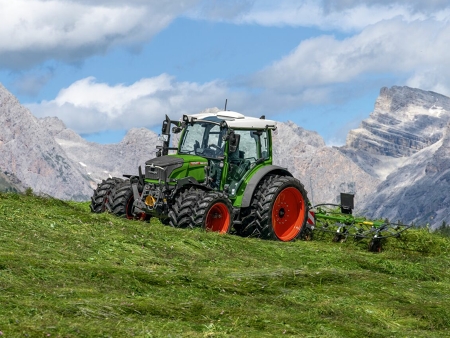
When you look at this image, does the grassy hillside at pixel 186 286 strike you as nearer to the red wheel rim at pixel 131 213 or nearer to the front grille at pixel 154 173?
the front grille at pixel 154 173

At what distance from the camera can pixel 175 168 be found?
1844 cm

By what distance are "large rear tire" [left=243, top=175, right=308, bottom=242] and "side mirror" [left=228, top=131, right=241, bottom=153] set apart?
117 centimetres

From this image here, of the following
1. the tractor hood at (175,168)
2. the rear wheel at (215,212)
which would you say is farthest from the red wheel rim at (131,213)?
the rear wheel at (215,212)

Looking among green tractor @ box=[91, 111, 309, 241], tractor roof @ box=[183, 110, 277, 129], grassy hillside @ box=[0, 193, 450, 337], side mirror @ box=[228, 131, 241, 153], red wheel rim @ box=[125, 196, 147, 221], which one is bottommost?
grassy hillside @ box=[0, 193, 450, 337]

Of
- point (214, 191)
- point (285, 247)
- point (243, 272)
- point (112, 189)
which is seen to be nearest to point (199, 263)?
point (243, 272)

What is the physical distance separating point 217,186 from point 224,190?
19 cm

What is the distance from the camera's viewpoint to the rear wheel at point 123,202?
18.9 meters

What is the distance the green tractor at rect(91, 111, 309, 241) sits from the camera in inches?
704

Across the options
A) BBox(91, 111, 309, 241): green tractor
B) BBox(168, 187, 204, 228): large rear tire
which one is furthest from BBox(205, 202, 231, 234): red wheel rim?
BBox(168, 187, 204, 228): large rear tire

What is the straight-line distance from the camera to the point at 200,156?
19266 millimetres

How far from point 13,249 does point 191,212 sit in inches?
237

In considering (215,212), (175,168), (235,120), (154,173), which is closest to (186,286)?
(215,212)

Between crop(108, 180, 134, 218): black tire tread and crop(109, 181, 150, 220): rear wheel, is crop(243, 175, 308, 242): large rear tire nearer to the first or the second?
crop(109, 181, 150, 220): rear wheel

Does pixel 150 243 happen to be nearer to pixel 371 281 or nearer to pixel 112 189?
pixel 371 281
